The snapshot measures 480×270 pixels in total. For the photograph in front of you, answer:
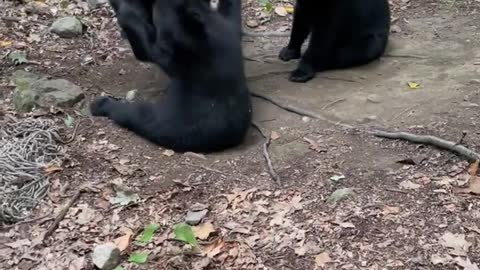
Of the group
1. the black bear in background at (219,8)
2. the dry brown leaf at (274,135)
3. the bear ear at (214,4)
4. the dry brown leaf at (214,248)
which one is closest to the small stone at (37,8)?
the black bear in background at (219,8)

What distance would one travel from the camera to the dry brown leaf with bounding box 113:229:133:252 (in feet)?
12.3

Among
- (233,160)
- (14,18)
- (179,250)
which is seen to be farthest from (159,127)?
(14,18)

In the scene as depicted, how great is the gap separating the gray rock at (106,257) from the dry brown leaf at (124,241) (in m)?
0.07

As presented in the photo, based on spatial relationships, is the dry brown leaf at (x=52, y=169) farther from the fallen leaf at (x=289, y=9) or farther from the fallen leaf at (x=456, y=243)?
the fallen leaf at (x=289, y=9)

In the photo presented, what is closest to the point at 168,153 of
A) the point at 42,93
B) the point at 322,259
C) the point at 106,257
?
the point at 42,93

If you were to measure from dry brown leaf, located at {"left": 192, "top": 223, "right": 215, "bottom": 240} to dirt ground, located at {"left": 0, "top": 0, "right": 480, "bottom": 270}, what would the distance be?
0.09ft

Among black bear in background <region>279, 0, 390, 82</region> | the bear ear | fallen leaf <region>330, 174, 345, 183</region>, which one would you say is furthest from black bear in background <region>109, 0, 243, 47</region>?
fallen leaf <region>330, 174, 345, 183</region>

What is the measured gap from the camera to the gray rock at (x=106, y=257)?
362 cm

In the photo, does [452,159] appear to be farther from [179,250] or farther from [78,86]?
[78,86]

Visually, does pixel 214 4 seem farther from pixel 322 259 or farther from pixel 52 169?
pixel 322 259

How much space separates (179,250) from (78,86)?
84.2 inches

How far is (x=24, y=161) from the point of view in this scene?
14.5ft

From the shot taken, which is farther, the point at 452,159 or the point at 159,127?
the point at 159,127

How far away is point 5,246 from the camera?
3834 millimetres
